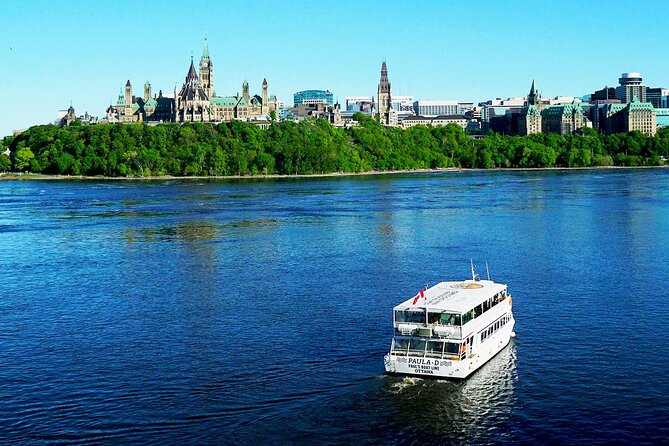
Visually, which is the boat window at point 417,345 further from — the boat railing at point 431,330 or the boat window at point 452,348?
the boat window at point 452,348

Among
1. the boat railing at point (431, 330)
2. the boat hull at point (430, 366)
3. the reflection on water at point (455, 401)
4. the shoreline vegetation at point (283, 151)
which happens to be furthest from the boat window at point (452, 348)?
the shoreline vegetation at point (283, 151)

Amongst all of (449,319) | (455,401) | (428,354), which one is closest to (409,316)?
(449,319)

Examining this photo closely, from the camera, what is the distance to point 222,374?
26.1 metres

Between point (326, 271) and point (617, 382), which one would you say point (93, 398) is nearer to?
point (617, 382)

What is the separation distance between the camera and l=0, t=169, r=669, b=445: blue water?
883 inches

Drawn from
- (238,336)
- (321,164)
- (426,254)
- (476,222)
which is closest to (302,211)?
(476,222)

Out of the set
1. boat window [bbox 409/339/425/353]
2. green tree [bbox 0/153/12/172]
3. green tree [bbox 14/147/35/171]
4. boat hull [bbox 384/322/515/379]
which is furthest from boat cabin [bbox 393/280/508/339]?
green tree [bbox 0/153/12/172]

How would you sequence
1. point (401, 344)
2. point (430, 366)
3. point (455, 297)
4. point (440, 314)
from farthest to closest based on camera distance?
point (455, 297) → point (440, 314) → point (401, 344) → point (430, 366)

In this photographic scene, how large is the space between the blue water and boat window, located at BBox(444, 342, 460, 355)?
107cm

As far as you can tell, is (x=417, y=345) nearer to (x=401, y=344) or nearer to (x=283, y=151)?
(x=401, y=344)

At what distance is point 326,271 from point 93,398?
65.0 ft

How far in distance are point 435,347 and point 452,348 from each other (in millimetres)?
511

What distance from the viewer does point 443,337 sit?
25.6 metres

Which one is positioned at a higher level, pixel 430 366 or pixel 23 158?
pixel 23 158
